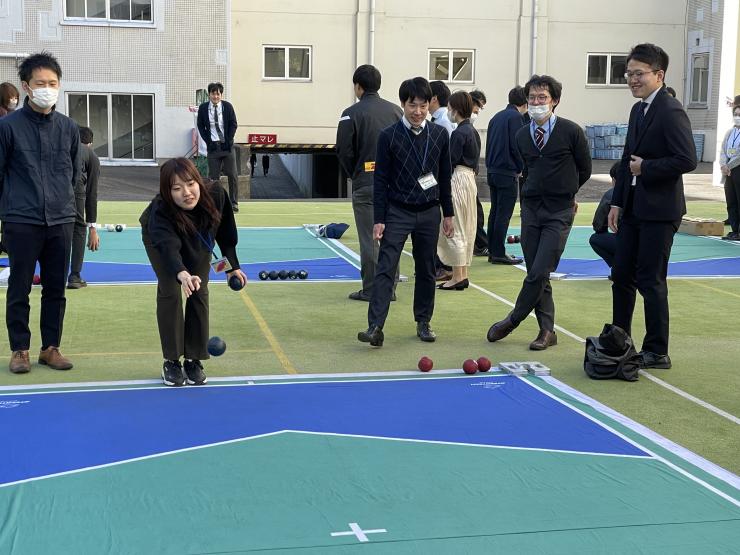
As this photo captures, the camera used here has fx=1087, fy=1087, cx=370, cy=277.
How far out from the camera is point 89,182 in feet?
33.4

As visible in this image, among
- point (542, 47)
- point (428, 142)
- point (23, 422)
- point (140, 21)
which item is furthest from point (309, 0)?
point (23, 422)

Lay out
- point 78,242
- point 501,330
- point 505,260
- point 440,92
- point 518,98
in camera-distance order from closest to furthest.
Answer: point 501,330, point 78,242, point 440,92, point 518,98, point 505,260

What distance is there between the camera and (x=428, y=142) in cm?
809

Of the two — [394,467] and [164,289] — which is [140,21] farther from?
[394,467]

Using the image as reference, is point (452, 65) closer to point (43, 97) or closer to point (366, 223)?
point (366, 223)

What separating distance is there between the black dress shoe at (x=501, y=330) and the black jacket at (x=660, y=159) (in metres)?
1.34

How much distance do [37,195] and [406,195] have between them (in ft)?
8.70

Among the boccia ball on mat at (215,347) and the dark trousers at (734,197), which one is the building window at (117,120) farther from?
the boccia ball on mat at (215,347)

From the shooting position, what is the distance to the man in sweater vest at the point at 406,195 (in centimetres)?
807

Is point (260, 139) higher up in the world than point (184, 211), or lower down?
higher up

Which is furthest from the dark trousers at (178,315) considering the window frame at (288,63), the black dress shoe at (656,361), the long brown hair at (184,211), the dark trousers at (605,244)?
the window frame at (288,63)

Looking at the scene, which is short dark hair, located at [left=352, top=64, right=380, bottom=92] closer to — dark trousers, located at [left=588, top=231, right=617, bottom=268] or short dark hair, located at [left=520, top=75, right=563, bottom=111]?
short dark hair, located at [left=520, top=75, right=563, bottom=111]

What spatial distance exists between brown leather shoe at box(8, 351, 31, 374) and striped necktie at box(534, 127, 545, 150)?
390 centimetres

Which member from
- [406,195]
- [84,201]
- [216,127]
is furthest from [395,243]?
[216,127]
